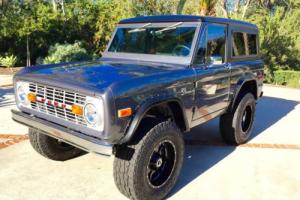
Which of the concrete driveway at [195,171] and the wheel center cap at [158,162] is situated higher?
the wheel center cap at [158,162]

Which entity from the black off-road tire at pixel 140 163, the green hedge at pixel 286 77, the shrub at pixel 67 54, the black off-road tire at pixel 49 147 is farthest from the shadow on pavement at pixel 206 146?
the green hedge at pixel 286 77

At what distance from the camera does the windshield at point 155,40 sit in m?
4.07

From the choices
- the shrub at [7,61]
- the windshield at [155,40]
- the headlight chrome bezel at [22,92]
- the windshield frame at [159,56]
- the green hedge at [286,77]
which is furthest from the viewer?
the green hedge at [286,77]

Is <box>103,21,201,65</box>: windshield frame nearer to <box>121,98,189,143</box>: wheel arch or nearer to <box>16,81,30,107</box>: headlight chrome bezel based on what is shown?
<box>121,98,189,143</box>: wheel arch

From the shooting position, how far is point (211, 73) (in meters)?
4.18

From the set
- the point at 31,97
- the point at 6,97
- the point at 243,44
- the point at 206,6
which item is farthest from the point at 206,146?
the point at 206,6

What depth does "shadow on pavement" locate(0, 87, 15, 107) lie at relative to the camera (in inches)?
290

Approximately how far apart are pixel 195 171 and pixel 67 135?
1951mm

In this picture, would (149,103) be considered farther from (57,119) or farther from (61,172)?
(61,172)

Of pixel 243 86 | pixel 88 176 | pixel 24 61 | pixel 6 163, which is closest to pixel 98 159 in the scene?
pixel 88 176

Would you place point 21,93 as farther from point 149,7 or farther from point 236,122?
point 149,7

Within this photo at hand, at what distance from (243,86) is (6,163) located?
384 centimetres

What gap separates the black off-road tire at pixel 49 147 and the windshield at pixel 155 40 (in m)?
1.56

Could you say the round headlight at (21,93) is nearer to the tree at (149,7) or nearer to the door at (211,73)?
the door at (211,73)
